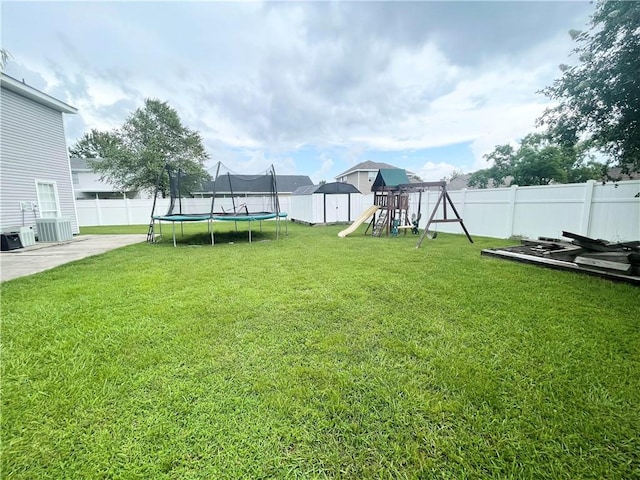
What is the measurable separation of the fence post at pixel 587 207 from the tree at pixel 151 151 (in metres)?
20.5

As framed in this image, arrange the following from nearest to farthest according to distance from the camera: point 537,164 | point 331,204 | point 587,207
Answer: point 587,207, point 331,204, point 537,164

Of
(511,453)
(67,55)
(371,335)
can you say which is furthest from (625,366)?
(67,55)

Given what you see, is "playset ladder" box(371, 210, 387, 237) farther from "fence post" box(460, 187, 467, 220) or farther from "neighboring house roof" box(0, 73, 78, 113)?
"neighboring house roof" box(0, 73, 78, 113)

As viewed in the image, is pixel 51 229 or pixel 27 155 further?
pixel 27 155

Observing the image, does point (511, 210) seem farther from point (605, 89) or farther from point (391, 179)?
point (605, 89)

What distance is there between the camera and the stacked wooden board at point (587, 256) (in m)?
3.87

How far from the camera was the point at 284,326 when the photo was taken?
2688 millimetres

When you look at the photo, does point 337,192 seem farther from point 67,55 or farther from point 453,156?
point 453,156

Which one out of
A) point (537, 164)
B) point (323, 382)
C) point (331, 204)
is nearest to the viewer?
point (323, 382)

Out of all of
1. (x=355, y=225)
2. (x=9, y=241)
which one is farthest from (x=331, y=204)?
(x=9, y=241)

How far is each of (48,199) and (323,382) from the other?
1270 centimetres

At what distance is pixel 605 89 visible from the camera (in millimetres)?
4227

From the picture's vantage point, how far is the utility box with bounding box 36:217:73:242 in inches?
331

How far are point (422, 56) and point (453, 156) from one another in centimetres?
1563
